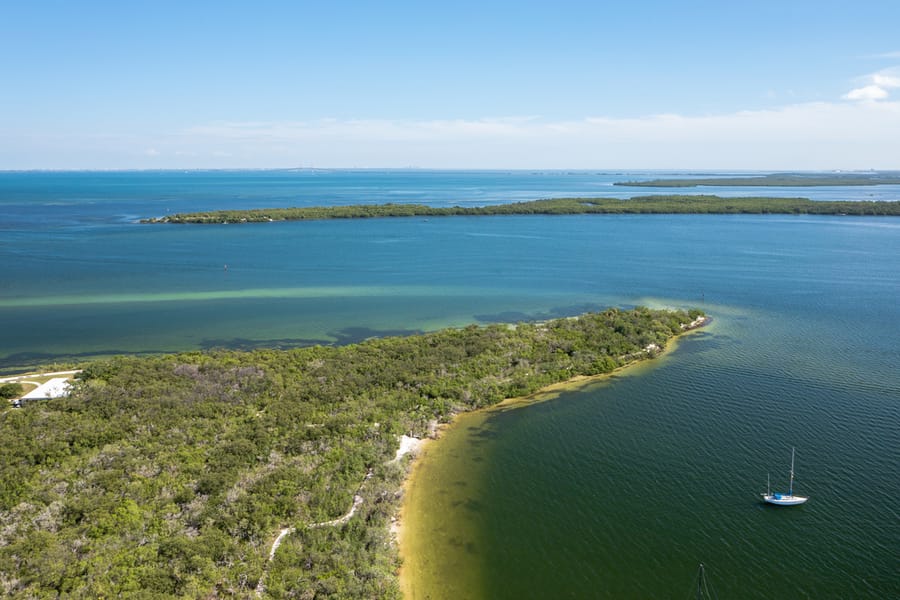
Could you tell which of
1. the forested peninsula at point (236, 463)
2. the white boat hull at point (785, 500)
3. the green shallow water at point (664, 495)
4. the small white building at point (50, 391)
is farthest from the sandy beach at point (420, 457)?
the small white building at point (50, 391)

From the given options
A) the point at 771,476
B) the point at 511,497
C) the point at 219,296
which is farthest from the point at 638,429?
the point at 219,296

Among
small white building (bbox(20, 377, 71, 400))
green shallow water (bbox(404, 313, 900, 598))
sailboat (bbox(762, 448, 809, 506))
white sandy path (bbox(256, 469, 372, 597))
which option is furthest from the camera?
small white building (bbox(20, 377, 71, 400))

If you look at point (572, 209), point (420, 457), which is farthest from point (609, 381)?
point (572, 209)

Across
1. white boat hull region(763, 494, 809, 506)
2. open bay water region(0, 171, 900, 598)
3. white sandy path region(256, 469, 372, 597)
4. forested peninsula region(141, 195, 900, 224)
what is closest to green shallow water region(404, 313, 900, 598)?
open bay water region(0, 171, 900, 598)

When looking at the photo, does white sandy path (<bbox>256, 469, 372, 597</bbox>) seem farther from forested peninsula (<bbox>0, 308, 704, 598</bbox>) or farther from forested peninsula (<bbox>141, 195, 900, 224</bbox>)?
forested peninsula (<bbox>141, 195, 900, 224</bbox>)

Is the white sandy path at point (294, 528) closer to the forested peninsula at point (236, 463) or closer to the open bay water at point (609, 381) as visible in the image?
the forested peninsula at point (236, 463)

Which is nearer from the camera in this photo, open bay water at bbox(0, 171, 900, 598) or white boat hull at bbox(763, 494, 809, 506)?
open bay water at bbox(0, 171, 900, 598)
